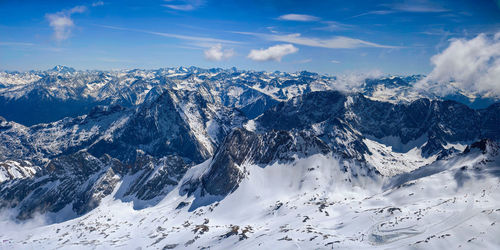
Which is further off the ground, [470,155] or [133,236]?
[470,155]

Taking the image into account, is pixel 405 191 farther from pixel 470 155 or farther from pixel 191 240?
pixel 191 240

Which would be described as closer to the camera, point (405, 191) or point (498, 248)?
point (498, 248)

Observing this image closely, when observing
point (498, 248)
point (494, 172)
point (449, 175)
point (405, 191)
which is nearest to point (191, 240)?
point (405, 191)

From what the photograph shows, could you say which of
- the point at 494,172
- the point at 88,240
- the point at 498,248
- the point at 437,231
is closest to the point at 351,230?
the point at 437,231

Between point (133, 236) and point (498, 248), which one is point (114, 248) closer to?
point (133, 236)

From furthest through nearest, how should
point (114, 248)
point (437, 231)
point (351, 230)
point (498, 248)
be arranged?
1. point (114, 248)
2. point (351, 230)
3. point (437, 231)
4. point (498, 248)

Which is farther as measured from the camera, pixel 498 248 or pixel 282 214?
pixel 282 214

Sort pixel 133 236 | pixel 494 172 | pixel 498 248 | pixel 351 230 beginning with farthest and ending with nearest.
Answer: pixel 133 236 < pixel 494 172 < pixel 351 230 < pixel 498 248

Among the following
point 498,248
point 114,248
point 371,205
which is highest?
point 498,248

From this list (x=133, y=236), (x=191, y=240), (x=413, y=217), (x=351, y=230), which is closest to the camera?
(x=413, y=217)
